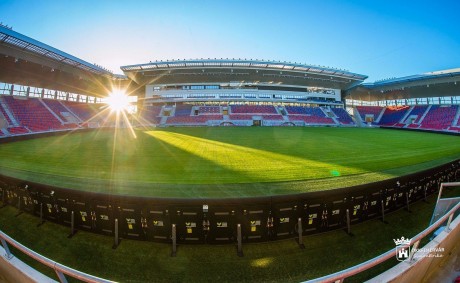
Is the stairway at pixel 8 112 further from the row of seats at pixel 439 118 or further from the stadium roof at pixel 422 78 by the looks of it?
the stadium roof at pixel 422 78

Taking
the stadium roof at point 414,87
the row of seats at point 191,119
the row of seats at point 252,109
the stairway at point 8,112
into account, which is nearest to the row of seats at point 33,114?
the stairway at point 8,112

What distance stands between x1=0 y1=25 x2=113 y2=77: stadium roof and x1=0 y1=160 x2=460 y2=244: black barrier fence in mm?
24339

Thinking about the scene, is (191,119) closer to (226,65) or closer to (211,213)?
(226,65)

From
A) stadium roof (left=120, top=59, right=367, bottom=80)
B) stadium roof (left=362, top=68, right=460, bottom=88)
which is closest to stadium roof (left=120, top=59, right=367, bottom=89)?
stadium roof (left=120, top=59, right=367, bottom=80)

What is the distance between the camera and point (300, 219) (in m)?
4.88

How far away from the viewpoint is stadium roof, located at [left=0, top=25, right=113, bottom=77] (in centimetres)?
1973

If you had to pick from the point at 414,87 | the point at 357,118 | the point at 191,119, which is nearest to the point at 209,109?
the point at 191,119

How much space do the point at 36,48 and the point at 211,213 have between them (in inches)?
1256

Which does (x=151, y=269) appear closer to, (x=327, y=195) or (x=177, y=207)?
(x=177, y=207)

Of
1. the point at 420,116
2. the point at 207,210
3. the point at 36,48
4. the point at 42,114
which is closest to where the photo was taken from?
the point at 207,210

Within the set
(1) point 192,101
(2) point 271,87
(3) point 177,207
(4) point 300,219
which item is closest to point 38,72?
(1) point 192,101

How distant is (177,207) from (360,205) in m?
4.96

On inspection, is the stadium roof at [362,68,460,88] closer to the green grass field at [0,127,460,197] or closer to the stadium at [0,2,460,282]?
the green grass field at [0,127,460,197]

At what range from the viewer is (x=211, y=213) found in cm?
463
